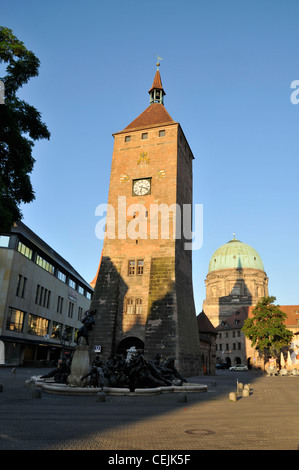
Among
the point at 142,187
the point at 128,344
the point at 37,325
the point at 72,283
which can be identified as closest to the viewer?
the point at 128,344

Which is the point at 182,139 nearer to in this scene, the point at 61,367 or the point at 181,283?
the point at 181,283

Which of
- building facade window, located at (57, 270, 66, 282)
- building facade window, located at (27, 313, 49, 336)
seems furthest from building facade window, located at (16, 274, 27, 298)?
building facade window, located at (57, 270, 66, 282)

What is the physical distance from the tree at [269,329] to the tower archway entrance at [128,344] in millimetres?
29298

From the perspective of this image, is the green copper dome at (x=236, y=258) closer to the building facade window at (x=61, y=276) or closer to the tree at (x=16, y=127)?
the building facade window at (x=61, y=276)

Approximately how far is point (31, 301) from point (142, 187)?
21093mm

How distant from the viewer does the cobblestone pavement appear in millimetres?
7105

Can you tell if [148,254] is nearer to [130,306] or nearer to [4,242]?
[130,306]

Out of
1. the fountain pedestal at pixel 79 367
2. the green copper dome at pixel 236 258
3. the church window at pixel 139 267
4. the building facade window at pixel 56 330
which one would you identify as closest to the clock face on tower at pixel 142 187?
the church window at pixel 139 267

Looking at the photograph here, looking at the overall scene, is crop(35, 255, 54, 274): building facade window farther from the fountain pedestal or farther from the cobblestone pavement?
the cobblestone pavement

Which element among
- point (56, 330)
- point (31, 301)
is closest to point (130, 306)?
point (31, 301)

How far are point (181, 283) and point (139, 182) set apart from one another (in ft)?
36.3

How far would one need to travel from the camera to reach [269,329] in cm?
5416

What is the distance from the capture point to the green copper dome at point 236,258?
10408 centimetres

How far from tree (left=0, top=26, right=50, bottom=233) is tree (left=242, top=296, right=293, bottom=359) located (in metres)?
45.8
